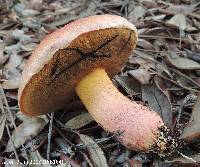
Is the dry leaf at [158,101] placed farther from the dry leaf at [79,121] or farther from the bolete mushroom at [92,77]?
the dry leaf at [79,121]

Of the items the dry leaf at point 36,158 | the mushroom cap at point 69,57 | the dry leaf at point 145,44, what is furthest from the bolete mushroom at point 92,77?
the dry leaf at point 145,44

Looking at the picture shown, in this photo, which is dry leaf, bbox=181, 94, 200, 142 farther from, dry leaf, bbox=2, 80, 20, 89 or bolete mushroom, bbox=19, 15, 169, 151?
dry leaf, bbox=2, 80, 20, 89

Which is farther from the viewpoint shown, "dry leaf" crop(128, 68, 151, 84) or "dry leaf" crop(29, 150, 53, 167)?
"dry leaf" crop(128, 68, 151, 84)

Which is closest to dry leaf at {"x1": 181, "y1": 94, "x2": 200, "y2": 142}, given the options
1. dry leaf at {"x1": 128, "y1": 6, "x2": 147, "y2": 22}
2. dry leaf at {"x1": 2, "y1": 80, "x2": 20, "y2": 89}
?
dry leaf at {"x1": 2, "y1": 80, "x2": 20, "y2": 89}

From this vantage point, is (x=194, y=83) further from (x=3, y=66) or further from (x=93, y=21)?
(x=3, y=66)

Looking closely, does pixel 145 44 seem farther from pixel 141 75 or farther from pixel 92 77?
pixel 92 77

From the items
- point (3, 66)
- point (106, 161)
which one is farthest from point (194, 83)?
point (3, 66)
